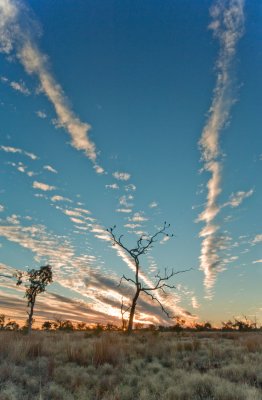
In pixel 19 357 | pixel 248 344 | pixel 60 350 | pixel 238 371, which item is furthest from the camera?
pixel 248 344

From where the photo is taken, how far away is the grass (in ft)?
23.1

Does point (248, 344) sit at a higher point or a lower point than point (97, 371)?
higher

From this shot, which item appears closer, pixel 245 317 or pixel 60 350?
pixel 60 350

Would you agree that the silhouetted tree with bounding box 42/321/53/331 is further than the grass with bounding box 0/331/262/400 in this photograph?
Yes

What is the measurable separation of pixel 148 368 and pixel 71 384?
325 cm

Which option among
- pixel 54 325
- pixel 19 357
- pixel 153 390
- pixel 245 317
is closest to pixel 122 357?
pixel 19 357

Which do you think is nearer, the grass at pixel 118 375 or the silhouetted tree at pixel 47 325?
the grass at pixel 118 375

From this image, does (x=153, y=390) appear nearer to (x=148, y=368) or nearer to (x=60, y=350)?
(x=148, y=368)

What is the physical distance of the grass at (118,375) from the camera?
7.04 metres

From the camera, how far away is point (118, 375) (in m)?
9.07

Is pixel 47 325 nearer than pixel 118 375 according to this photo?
No

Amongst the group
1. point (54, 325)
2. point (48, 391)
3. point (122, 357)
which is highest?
point (54, 325)

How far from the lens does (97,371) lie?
9.45 meters

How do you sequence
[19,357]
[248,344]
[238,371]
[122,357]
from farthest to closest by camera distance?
[248,344], [122,357], [19,357], [238,371]
